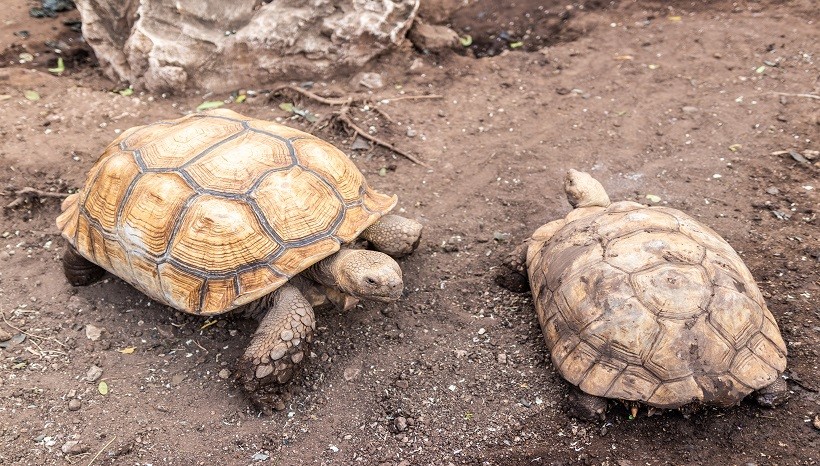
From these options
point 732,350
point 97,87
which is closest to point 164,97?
point 97,87

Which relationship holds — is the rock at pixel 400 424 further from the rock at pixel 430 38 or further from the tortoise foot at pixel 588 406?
the rock at pixel 430 38

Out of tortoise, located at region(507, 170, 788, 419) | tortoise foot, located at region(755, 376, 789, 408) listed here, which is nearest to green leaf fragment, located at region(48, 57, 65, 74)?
tortoise, located at region(507, 170, 788, 419)

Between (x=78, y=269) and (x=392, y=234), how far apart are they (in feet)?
6.23

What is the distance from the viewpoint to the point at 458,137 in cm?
497

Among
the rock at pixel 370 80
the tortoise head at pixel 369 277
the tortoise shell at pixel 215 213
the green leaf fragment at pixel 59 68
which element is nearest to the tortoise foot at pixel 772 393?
the tortoise head at pixel 369 277

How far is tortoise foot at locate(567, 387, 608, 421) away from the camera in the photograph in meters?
2.89

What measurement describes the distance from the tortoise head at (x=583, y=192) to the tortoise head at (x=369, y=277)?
4.35 ft

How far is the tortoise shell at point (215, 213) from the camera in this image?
308 cm

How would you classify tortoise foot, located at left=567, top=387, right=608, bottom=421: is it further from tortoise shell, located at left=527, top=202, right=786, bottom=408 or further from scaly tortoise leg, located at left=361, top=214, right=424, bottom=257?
scaly tortoise leg, located at left=361, top=214, right=424, bottom=257

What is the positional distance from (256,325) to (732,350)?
2.47 metres

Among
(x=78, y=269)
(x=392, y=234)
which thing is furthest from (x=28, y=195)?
(x=392, y=234)

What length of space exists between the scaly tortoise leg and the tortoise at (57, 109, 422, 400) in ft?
0.55

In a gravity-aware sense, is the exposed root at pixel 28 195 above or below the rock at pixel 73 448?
above

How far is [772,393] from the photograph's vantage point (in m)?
2.85
